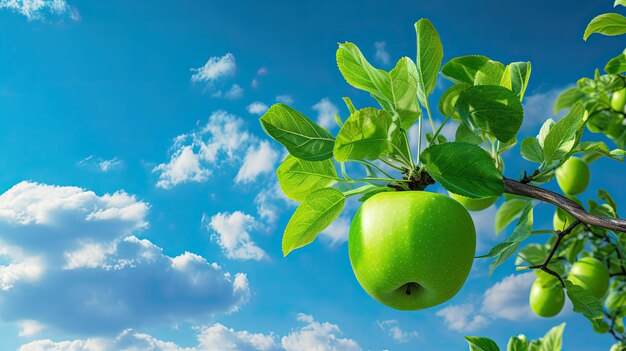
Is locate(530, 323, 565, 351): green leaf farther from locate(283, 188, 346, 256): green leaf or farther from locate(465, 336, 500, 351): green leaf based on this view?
locate(283, 188, 346, 256): green leaf

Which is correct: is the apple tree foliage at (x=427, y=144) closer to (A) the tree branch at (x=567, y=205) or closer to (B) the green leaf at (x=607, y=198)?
(A) the tree branch at (x=567, y=205)

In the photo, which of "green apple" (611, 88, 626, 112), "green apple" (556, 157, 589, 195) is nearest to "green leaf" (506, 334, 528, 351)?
"green apple" (556, 157, 589, 195)

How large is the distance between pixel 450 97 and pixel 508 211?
144cm

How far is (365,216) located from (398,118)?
0.22m

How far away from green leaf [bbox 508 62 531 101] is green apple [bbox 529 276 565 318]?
1528 millimetres

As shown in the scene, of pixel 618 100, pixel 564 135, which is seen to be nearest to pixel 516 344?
pixel 564 135

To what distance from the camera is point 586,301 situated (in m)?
1.25

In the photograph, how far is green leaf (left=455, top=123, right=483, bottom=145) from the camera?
1.30 metres

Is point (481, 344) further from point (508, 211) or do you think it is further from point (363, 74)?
point (508, 211)

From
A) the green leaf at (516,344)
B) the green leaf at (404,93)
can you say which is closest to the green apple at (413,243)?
the green leaf at (404,93)

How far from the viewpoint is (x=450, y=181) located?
3.25 feet

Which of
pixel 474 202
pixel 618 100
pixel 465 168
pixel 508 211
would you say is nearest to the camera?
pixel 465 168

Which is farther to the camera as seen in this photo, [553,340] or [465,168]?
[553,340]

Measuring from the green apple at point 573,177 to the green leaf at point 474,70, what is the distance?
167 centimetres
